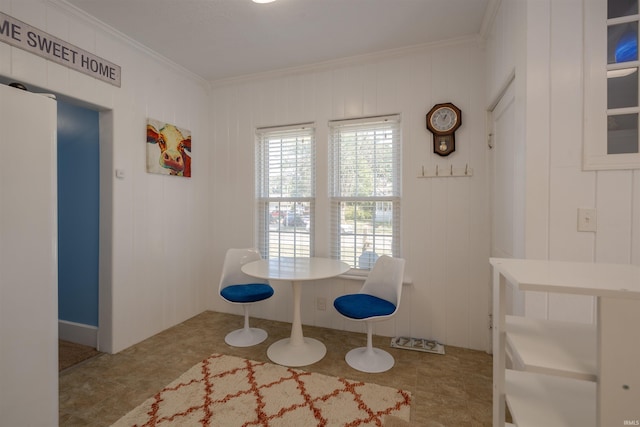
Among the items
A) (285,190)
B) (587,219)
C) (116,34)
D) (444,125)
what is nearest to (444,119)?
(444,125)

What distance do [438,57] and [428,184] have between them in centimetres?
117

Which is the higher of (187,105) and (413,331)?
(187,105)

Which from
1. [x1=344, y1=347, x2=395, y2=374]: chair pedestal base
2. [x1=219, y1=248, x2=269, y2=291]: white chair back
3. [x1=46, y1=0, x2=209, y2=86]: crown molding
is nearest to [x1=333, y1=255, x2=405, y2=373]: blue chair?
[x1=344, y1=347, x2=395, y2=374]: chair pedestal base

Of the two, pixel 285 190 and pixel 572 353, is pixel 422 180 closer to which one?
pixel 285 190

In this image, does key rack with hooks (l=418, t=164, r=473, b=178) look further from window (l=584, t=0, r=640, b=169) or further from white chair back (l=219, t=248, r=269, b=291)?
white chair back (l=219, t=248, r=269, b=291)

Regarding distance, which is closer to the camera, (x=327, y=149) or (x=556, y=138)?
(x=556, y=138)

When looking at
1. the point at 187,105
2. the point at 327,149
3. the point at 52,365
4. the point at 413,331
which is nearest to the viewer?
the point at 52,365

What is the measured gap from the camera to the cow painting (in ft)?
9.21

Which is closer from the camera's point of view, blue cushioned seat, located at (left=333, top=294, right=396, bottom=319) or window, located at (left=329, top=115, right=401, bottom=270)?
blue cushioned seat, located at (left=333, top=294, right=396, bottom=319)

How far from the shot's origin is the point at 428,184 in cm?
269

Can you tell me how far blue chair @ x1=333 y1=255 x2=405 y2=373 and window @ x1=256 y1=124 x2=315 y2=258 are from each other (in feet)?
2.65

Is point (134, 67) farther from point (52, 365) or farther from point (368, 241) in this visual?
point (368, 241)

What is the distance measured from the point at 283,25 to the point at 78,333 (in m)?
3.31

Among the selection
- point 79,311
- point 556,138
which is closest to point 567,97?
point 556,138
